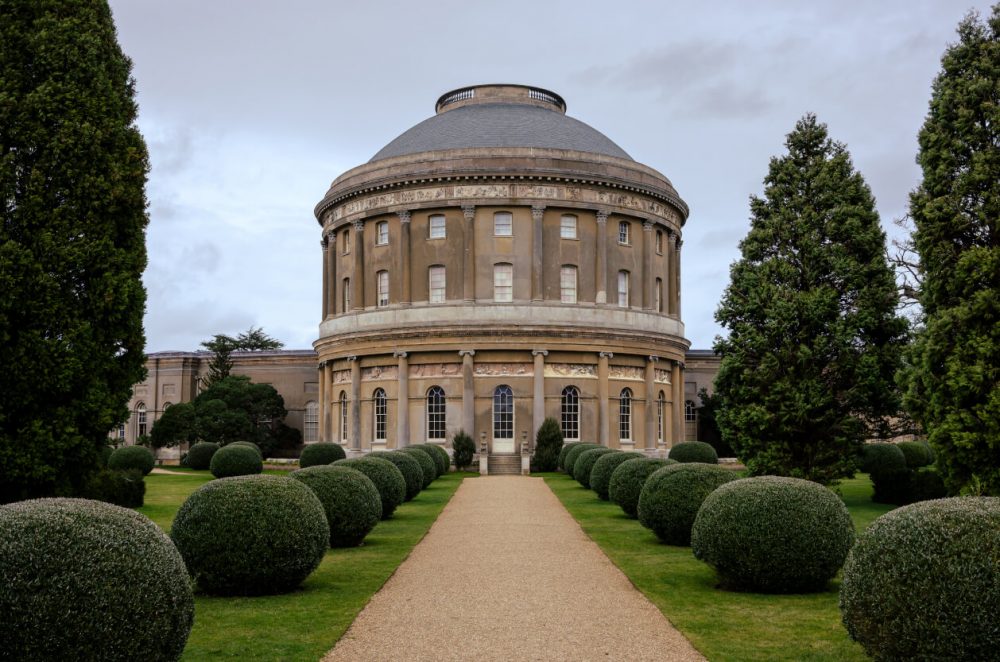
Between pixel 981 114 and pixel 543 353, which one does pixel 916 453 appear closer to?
pixel 543 353

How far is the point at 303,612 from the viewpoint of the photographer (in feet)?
37.4

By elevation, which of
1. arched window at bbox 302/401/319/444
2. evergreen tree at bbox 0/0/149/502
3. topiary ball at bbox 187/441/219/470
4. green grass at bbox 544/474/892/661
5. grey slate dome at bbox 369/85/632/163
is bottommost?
green grass at bbox 544/474/892/661

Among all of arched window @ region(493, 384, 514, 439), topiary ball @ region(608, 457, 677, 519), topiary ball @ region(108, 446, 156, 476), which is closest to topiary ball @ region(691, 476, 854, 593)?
topiary ball @ region(608, 457, 677, 519)

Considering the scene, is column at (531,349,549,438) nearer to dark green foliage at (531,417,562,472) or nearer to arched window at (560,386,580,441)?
dark green foliage at (531,417,562,472)

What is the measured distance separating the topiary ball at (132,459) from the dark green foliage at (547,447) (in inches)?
614

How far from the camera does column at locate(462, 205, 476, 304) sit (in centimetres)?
4409

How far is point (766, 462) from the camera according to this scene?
24.5 meters

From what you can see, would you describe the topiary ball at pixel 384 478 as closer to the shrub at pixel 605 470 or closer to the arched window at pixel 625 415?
the shrub at pixel 605 470

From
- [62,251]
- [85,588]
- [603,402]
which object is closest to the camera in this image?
[85,588]

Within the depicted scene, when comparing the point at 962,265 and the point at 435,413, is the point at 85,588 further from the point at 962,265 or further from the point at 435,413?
the point at 435,413

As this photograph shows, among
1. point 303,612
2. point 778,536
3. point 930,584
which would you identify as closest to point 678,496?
point 778,536

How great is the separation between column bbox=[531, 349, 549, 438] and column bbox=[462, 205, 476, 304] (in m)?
3.96

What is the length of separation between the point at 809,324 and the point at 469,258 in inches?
837

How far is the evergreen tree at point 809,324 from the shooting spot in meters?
24.9
